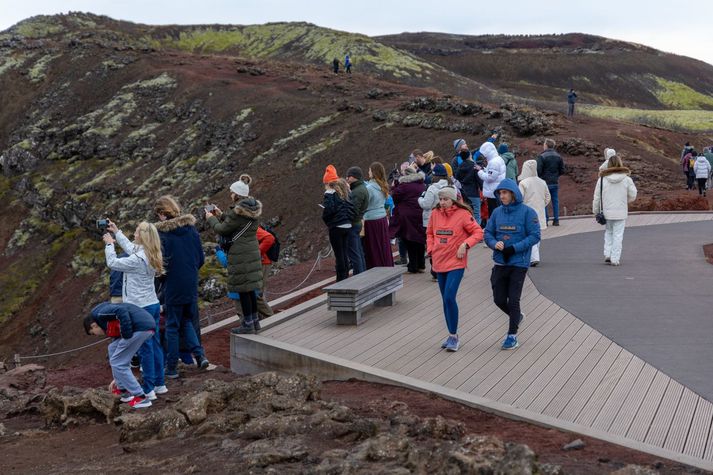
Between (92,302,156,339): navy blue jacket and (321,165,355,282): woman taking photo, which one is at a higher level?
(321,165,355,282): woman taking photo

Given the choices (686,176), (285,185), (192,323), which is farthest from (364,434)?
(285,185)

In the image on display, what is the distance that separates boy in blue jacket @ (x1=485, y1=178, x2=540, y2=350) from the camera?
1002cm

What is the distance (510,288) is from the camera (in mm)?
10133

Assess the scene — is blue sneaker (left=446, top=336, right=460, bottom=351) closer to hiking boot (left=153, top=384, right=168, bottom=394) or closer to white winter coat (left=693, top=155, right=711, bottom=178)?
hiking boot (left=153, top=384, right=168, bottom=394)

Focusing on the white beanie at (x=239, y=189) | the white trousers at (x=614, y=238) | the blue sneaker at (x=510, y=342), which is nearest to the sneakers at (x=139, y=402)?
the white beanie at (x=239, y=189)

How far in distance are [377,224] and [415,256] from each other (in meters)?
1.16

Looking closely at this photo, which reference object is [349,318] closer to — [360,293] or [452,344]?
[360,293]

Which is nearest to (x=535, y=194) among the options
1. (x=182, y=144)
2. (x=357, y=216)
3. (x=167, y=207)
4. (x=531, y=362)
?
(x=357, y=216)

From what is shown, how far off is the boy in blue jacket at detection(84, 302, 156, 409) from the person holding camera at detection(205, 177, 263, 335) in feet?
5.36

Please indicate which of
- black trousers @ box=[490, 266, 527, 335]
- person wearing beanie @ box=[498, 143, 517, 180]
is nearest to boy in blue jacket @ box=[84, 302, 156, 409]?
black trousers @ box=[490, 266, 527, 335]

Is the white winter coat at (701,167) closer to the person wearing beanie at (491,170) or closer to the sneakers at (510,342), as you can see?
the person wearing beanie at (491,170)

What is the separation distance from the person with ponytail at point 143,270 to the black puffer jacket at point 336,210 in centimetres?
420

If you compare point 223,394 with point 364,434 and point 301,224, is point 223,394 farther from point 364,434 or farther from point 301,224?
point 301,224

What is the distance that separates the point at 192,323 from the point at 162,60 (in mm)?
53244
